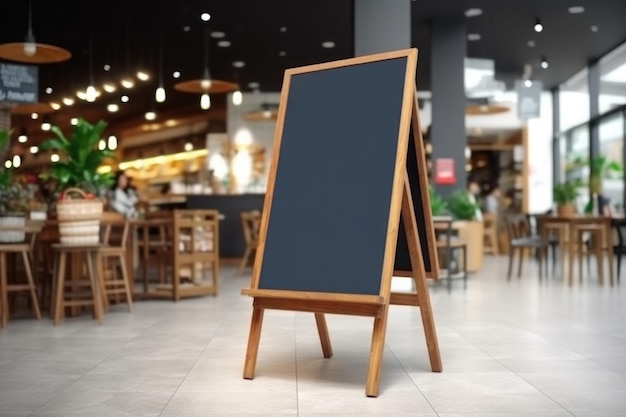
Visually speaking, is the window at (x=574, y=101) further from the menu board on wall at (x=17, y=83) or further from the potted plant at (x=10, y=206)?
the potted plant at (x=10, y=206)

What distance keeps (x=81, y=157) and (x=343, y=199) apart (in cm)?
312

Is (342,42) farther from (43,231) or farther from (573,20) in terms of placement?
(43,231)

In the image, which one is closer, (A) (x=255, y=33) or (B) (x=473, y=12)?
(B) (x=473, y=12)

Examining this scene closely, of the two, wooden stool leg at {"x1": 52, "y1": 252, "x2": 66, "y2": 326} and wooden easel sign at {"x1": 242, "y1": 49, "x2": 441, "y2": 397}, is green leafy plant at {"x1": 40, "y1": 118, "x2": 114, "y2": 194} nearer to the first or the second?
wooden stool leg at {"x1": 52, "y1": 252, "x2": 66, "y2": 326}

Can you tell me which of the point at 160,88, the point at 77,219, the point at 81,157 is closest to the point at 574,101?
the point at 160,88

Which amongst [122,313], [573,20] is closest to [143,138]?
[573,20]

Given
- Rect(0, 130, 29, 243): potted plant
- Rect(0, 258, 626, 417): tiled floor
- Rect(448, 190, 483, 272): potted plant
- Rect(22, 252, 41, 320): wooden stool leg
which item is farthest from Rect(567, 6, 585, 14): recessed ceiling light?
Rect(22, 252, 41, 320): wooden stool leg

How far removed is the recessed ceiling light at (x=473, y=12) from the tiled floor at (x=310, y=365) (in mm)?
5445

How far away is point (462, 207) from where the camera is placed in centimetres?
1002

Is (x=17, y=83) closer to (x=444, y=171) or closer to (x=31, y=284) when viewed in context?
(x=31, y=284)

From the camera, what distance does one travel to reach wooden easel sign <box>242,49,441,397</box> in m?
3.42

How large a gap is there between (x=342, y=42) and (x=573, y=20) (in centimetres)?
365

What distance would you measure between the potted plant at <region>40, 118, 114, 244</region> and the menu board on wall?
453 centimetres

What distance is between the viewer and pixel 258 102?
16594 mm
